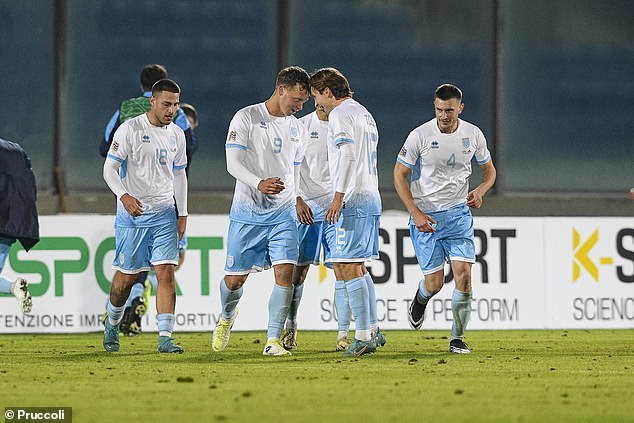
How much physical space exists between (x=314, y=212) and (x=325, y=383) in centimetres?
294

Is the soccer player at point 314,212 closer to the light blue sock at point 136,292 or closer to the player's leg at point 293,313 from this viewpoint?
the player's leg at point 293,313

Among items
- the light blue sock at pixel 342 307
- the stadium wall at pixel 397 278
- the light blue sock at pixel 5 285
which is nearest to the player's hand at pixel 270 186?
the light blue sock at pixel 342 307

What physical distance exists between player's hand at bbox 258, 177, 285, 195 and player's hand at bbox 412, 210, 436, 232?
4.21ft

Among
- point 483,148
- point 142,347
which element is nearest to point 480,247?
point 483,148

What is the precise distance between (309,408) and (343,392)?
2.06 ft

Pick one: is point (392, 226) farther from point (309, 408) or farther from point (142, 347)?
point (309, 408)

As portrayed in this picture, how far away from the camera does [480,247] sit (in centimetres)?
1282

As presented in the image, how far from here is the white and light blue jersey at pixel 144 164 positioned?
30.9 ft

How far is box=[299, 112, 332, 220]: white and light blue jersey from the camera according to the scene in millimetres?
10023

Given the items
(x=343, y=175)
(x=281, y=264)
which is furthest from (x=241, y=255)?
(x=343, y=175)

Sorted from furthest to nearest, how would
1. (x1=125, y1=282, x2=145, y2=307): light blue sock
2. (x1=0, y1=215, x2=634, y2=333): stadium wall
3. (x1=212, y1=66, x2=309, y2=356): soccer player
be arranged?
1. (x1=0, y1=215, x2=634, y2=333): stadium wall
2. (x1=125, y1=282, x2=145, y2=307): light blue sock
3. (x1=212, y1=66, x2=309, y2=356): soccer player

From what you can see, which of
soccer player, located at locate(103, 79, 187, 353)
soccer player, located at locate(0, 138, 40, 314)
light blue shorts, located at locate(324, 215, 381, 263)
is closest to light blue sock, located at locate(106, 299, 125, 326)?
soccer player, located at locate(103, 79, 187, 353)

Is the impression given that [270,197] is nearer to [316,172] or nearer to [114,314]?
[316,172]

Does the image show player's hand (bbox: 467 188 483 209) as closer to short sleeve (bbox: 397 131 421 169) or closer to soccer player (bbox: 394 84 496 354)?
soccer player (bbox: 394 84 496 354)
